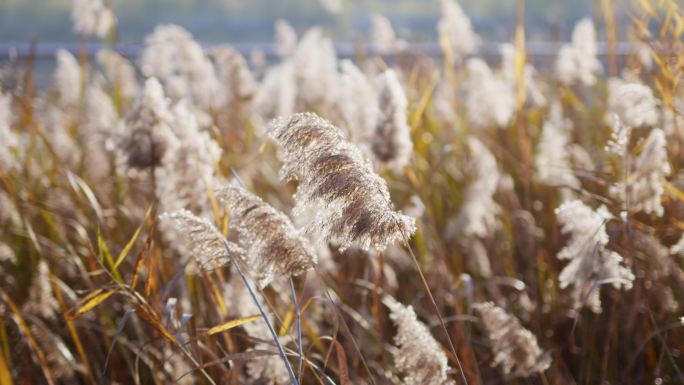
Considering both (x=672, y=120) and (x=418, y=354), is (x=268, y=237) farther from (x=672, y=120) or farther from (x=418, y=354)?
(x=672, y=120)

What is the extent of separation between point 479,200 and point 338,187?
4.88 feet

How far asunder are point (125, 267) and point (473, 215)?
119cm

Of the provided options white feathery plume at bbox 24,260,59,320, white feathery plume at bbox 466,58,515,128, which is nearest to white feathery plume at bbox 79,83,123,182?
white feathery plume at bbox 24,260,59,320

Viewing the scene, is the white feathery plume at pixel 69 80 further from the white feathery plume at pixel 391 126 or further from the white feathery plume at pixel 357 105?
the white feathery plume at pixel 391 126

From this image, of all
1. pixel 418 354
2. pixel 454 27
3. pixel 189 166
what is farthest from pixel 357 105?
pixel 418 354

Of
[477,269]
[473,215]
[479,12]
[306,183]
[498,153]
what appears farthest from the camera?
[479,12]

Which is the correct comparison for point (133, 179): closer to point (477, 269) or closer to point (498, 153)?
point (477, 269)

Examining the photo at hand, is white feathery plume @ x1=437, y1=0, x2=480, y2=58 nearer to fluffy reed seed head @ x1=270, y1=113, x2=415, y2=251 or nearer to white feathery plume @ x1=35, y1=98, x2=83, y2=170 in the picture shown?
white feathery plume @ x1=35, y1=98, x2=83, y2=170

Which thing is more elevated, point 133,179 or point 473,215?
point 133,179

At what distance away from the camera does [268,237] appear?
1512 mm

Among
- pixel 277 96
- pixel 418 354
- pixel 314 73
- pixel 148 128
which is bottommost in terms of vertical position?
pixel 418 354

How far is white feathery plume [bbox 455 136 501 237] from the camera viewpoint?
2789 mm

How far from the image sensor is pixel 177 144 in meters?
2.26

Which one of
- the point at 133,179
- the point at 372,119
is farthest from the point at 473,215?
the point at 133,179
